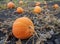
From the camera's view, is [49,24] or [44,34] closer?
[44,34]

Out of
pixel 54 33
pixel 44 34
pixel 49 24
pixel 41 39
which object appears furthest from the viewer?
pixel 49 24

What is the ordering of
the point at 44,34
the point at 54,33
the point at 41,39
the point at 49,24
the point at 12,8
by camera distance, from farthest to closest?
the point at 12,8 < the point at 49,24 < the point at 54,33 < the point at 44,34 < the point at 41,39

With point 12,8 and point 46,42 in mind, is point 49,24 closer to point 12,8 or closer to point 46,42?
point 46,42

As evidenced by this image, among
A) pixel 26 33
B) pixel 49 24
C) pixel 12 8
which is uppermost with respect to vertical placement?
pixel 26 33

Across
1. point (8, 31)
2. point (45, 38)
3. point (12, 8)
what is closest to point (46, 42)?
point (45, 38)

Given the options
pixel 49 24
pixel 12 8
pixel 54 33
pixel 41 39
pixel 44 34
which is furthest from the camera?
pixel 12 8

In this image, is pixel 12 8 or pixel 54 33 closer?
pixel 54 33

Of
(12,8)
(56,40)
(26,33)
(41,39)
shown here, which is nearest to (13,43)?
(26,33)

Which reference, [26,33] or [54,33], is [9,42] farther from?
[54,33]

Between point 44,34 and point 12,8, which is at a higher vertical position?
point 44,34
